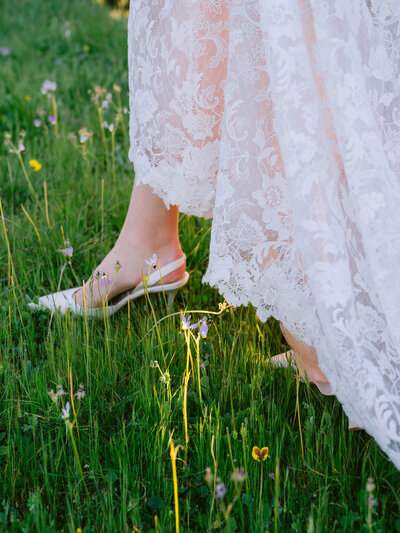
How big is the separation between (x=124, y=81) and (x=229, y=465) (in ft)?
9.67

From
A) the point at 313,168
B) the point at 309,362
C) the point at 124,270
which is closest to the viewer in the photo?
the point at 313,168

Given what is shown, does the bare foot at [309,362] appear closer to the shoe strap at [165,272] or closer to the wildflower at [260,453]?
the wildflower at [260,453]

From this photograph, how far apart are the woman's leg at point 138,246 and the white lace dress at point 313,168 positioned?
48 centimetres

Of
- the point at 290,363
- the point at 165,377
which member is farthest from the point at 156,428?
the point at 290,363

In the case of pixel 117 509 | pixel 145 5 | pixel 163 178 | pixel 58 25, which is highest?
pixel 58 25

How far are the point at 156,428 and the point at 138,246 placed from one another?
700 mm

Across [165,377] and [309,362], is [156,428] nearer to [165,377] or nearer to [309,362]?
[165,377]

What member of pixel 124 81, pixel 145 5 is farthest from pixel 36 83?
pixel 145 5

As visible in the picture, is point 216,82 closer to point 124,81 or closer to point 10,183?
point 10,183

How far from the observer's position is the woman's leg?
185 centimetres

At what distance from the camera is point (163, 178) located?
5.08 feet

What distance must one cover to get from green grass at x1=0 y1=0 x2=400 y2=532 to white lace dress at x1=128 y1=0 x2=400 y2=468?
0.17 m

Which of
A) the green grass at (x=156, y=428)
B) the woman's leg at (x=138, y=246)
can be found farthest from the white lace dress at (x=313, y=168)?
the woman's leg at (x=138, y=246)

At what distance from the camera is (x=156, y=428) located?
1341 millimetres
